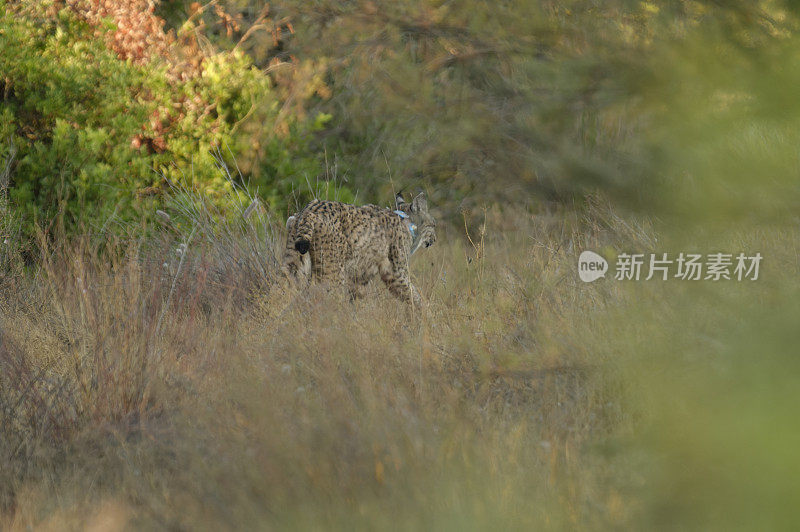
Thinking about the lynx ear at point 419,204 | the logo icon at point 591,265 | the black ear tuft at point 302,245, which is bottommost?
the lynx ear at point 419,204

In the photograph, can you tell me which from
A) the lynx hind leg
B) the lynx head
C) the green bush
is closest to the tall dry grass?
the lynx hind leg

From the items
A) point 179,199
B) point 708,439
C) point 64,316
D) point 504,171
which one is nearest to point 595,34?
point 504,171

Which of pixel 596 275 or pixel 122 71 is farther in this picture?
pixel 122 71

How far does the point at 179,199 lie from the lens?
877 cm

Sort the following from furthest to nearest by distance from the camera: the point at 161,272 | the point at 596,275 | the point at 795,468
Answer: the point at 161,272
the point at 596,275
the point at 795,468

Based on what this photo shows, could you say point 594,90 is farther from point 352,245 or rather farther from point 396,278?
point 396,278

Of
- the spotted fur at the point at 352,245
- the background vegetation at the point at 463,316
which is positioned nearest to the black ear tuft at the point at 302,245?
the spotted fur at the point at 352,245

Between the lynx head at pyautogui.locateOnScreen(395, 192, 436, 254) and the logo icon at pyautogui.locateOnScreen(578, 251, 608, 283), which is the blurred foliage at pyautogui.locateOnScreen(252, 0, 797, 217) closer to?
the logo icon at pyautogui.locateOnScreen(578, 251, 608, 283)

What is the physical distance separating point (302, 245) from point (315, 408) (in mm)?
3475

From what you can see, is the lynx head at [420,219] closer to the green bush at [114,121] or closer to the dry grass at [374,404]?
the green bush at [114,121]

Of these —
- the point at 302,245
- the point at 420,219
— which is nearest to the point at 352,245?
the point at 302,245

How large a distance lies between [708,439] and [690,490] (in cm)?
9

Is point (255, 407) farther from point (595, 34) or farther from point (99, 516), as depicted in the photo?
point (595, 34)

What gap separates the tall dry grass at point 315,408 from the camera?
2973 mm
